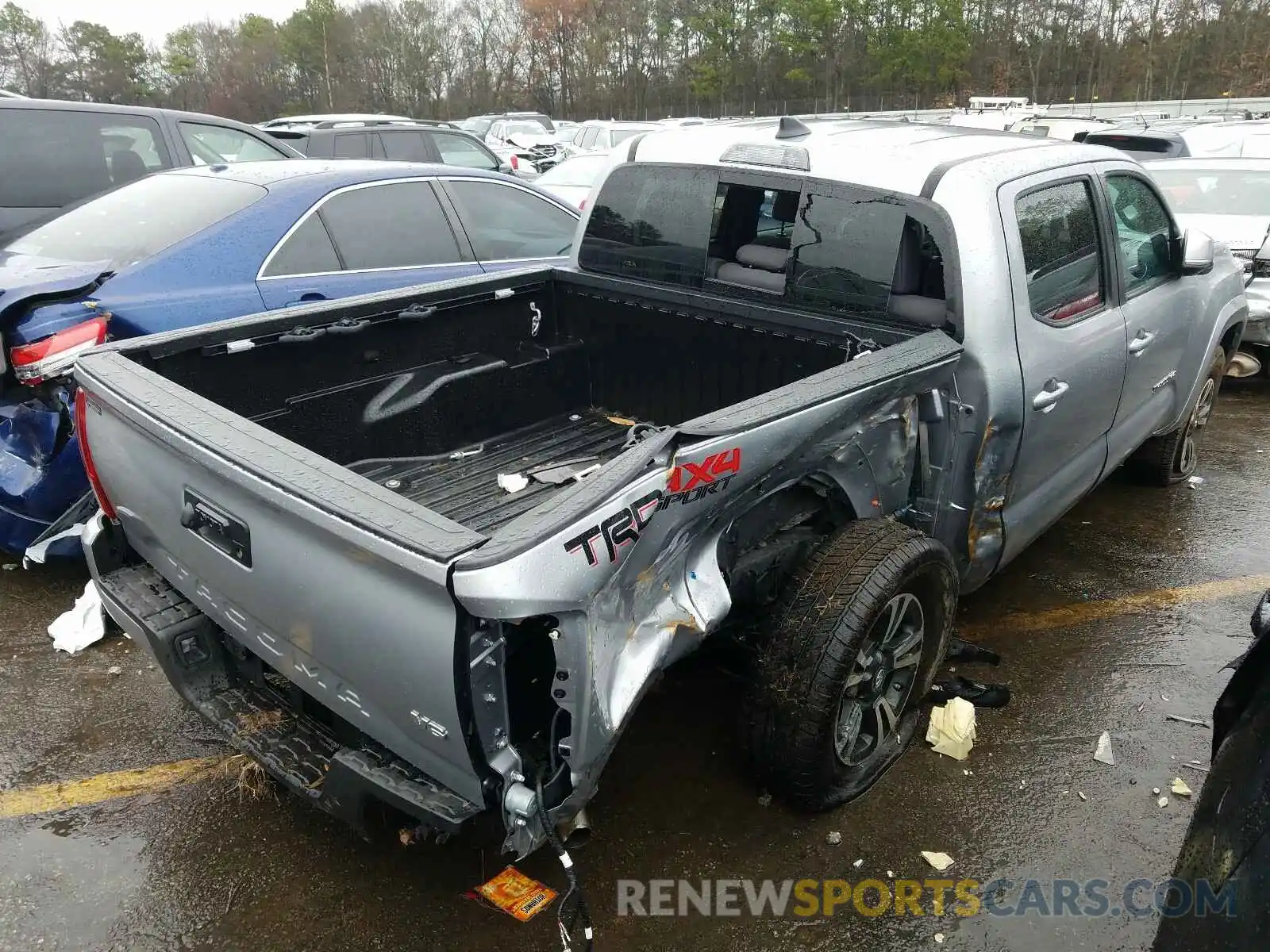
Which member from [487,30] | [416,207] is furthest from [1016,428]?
[487,30]

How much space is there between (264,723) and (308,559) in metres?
0.75

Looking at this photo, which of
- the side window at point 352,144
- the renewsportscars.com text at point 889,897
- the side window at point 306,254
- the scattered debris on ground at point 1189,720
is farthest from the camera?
the side window at point 352,144

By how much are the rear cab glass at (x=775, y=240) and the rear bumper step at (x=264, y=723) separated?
2197 millimetres

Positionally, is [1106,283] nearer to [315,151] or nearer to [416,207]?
[416,207]

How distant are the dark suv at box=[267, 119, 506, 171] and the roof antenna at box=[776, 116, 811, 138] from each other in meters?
7.77

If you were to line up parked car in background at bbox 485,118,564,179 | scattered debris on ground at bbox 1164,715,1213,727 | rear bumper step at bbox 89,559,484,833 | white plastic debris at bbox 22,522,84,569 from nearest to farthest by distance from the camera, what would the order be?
rear bumper step at bbox 89,559,484,833
scattered debris on ground at bbox 1164,715,1213,727
white plastic debris at bbox 22,522,84,569
parked car in background at bbox 485,118,564,179

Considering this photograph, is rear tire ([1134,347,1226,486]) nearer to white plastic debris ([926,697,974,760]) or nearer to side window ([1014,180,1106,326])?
side window ([1014,180,1106,326])

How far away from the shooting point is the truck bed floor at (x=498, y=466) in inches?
135

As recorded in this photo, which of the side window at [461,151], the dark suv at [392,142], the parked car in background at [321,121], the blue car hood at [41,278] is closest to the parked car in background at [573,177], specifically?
the dark suv at [392,142]

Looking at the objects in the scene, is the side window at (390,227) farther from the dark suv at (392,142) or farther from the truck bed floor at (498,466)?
the dark suv at (392,142)

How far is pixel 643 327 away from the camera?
4004 mm

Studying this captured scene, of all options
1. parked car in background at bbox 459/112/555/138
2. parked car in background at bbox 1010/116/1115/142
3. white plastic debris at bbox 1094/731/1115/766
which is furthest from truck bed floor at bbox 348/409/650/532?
parked car in background at bbox 459/112/555/138

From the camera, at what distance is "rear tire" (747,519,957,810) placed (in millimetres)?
2607

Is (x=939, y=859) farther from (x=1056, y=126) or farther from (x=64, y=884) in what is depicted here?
(x=1056, y=126)
